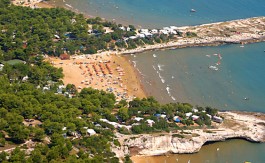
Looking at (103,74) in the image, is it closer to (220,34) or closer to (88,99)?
(88,99)

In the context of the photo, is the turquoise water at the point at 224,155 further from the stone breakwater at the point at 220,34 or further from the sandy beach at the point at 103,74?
the stone breakwater at the point at 220,34

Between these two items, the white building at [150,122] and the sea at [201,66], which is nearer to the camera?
the white building at [150,122]

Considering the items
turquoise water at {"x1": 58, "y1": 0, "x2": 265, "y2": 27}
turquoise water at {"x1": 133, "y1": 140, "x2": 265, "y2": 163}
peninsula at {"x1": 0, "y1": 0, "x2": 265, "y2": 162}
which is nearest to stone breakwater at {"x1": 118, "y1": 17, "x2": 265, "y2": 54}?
peninsula at {"x1": 0, "y1": 0, "x2": 265, "y2": 162}

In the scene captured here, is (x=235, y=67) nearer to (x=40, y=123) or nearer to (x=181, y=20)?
(x=181, y=20)

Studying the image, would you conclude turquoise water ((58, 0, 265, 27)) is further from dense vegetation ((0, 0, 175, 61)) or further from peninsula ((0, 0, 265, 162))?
dense vegetation ((0, 0, 175, 61))

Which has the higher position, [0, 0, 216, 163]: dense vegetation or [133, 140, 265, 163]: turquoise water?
[0, 0, 216, 163]: dense vegetation

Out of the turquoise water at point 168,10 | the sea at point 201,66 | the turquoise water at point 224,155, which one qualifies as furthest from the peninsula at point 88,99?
the turquoise water at point 168,10
